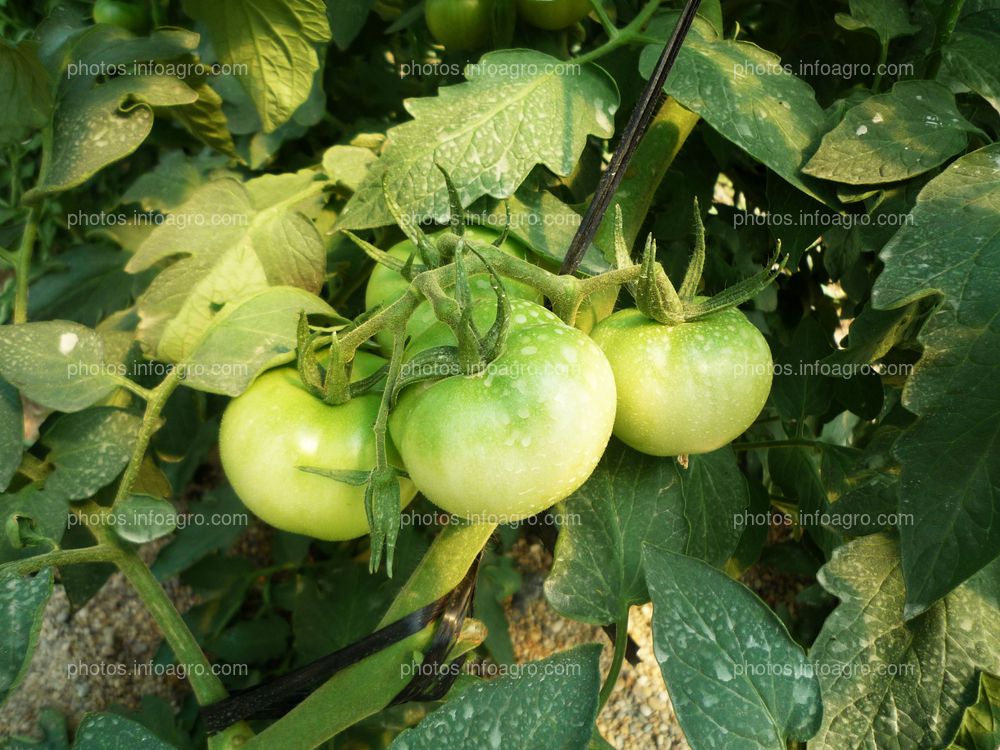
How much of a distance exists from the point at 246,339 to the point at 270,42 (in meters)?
0.31

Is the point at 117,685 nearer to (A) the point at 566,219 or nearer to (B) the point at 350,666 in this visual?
(B) the point at 350,666

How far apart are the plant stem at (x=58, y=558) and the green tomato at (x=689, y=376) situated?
38cm

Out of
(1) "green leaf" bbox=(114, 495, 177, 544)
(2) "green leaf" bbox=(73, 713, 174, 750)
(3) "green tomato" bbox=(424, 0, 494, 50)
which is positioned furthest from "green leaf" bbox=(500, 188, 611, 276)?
(2) "green leaf" bbox=(73, 713, 174, 750)

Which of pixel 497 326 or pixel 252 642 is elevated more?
pixel 497 326

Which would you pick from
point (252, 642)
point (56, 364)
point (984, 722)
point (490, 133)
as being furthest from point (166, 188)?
point (984, 722)

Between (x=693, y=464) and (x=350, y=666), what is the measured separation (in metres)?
0.31

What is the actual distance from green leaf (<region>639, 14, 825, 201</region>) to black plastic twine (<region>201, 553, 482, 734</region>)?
1.21 feet

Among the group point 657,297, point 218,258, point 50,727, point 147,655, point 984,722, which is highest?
point 657,297

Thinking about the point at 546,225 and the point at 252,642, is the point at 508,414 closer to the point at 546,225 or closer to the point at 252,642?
the point at 546,225

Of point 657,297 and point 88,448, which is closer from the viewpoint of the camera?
point 657,297

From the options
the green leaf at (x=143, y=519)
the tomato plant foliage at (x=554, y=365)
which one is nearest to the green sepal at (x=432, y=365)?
the tomato plant foliage at (x=554, y=365)

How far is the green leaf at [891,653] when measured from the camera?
54cm

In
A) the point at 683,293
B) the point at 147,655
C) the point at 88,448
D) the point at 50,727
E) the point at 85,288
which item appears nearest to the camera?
the point at 683,293

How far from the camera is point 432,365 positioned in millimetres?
458
